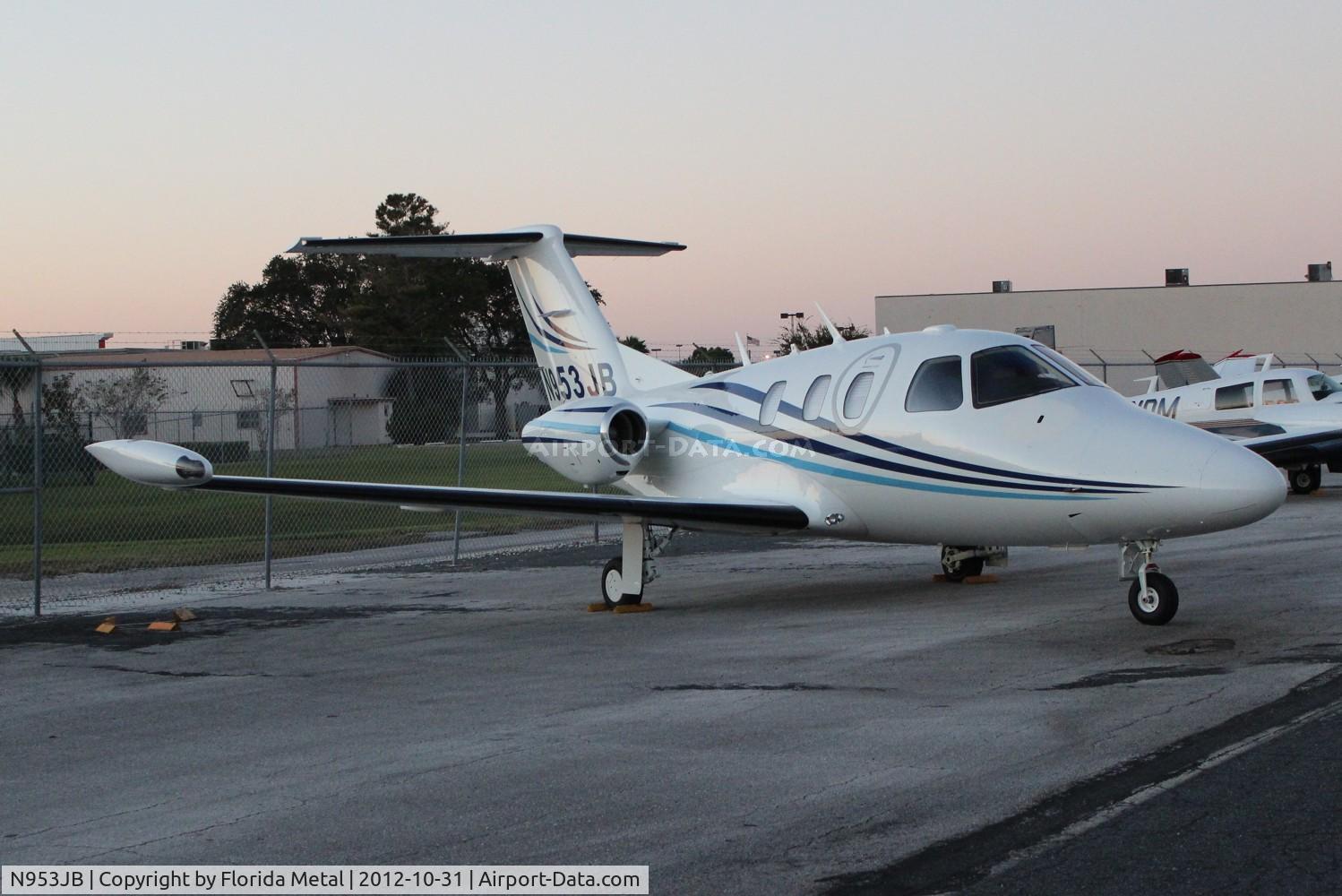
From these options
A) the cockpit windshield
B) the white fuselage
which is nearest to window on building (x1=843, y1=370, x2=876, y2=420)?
the white fuselage

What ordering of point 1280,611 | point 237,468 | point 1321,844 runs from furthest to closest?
point 237,468 < point 1280,611 < point 1321,844

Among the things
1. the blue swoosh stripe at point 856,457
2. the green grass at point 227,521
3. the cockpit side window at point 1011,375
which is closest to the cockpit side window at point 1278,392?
the green grass at point 227,521

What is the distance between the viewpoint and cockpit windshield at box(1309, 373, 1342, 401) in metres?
25.8

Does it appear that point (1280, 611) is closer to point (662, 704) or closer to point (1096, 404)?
point (1096, 404)

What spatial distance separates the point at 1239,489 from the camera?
388 inches

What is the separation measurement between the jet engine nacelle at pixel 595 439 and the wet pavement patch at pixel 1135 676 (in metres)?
6.33

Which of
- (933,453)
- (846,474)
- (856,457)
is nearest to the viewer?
(933,453)

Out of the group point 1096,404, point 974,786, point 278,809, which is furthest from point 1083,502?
point 278,809

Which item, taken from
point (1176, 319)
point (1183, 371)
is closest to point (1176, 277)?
point (1176, 319)

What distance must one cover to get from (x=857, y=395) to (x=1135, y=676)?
4400 millimetres

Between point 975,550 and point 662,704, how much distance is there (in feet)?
21.3

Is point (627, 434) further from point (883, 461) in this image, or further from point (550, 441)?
point (883, 461)

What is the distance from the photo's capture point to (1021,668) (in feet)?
31.1

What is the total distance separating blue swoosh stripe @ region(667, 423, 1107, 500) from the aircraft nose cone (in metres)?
0.83
